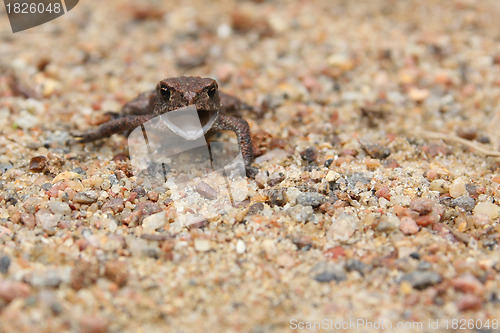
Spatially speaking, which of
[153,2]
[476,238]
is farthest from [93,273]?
[153,2]

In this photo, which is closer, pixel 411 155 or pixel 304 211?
pixel 304 211

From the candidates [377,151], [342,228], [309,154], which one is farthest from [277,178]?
[377,151]

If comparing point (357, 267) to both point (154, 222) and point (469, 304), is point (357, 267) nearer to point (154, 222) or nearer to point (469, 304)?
point (469, 304)

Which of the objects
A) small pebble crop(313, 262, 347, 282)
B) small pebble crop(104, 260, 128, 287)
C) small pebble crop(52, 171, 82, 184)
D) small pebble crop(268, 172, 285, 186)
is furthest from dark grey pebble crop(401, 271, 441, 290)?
small pebble crop(52, 171, 82, 184)

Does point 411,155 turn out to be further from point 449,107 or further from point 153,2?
point 153,2

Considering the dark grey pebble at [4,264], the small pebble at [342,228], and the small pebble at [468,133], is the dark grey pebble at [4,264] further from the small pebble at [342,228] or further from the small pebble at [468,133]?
the small pebble at [468,133]

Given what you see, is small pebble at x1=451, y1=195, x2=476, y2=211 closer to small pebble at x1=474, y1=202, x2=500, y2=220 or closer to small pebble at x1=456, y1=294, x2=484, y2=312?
small pebble at x1=474, y1=202, x2=500, y2=220
